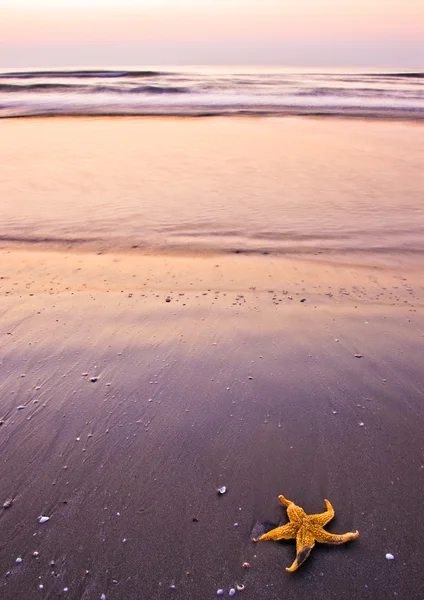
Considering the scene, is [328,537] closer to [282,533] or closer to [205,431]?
[282,533]

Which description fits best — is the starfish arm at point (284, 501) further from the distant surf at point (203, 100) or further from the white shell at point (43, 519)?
the distant surf at point (203, 100)

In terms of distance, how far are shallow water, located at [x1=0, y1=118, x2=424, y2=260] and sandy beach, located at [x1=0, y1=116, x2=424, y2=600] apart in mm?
1134

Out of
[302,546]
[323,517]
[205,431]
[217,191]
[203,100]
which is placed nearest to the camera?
[302,546]

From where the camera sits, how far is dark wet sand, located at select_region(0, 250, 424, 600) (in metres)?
2.52

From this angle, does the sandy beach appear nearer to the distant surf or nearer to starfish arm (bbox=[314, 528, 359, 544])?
starfish arm (bbox=[314, 528, 359, 544])

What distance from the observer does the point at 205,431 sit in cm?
342

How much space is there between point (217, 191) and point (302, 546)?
7309mm

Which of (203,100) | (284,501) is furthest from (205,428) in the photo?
(203,100)

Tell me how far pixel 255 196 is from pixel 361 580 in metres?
7.08

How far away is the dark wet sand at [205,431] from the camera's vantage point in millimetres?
2521

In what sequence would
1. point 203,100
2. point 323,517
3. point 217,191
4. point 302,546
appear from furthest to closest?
point 203,100 → point 217,191 → point 323,517 → point 302,546

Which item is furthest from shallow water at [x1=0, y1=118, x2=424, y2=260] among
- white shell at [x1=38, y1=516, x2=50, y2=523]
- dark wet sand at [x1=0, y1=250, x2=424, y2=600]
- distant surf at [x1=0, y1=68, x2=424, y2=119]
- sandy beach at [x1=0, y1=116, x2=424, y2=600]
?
distant surf at [x1=0, y1=68, x2=424, y2=119]

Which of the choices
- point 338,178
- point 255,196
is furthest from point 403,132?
point 255,196

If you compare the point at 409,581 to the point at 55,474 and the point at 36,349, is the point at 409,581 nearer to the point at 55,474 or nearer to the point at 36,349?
the point at 55,474
